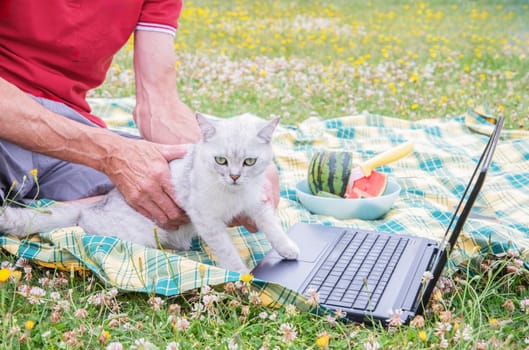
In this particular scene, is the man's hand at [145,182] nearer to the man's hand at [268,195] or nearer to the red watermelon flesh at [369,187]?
the man's hand at [268,195]

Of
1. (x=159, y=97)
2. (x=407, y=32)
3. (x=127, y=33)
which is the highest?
(x=127, y=33)

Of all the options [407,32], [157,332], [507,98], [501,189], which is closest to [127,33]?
[157,332]

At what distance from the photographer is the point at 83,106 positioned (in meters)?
2.95

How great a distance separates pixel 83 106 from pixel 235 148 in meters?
1.02

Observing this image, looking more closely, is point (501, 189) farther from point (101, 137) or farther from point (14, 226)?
point (14, 226)

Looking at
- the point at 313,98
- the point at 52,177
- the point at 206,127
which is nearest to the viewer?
the point at 206,127

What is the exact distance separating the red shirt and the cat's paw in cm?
117

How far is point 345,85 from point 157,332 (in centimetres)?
398

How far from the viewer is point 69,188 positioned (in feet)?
8.99

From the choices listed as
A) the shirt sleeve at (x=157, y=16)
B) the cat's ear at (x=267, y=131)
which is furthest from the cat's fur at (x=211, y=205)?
the shirt sleeve at (x=157, y=16)

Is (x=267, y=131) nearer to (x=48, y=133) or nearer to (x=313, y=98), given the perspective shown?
(x=48, y=133)

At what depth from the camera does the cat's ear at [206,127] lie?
228 centimetres

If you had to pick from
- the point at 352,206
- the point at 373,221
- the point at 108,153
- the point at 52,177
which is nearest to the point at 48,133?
the point at 108,153

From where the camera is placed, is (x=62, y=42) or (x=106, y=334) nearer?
(x=106, y=334)
